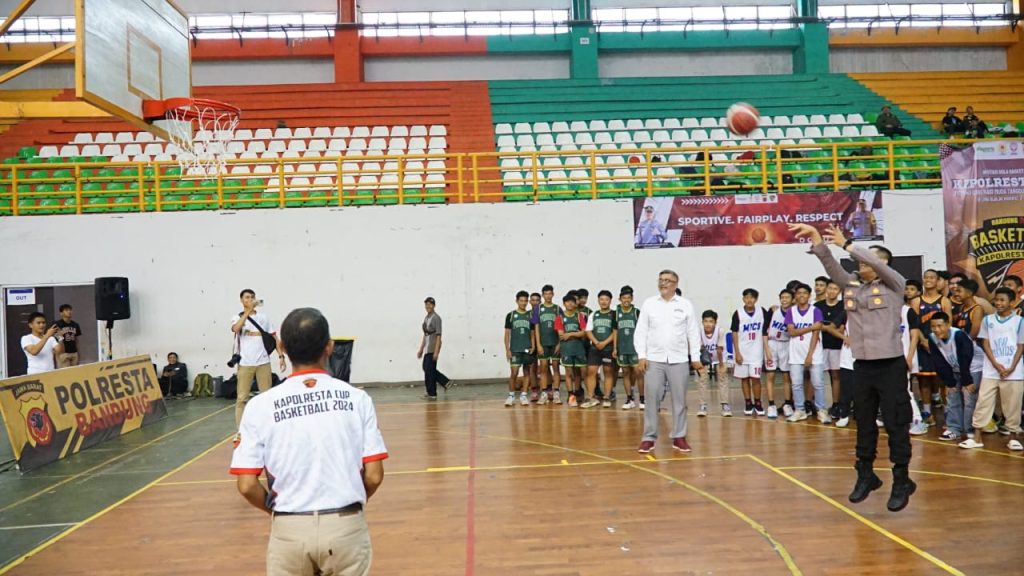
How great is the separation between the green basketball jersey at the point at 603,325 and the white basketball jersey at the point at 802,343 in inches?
110

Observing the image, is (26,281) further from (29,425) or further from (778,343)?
(778,343)

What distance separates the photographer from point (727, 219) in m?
15.1

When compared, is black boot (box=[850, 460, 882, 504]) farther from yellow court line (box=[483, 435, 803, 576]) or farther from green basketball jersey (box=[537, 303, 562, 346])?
green basketball jersey (box=[537, 303, 562, 346])

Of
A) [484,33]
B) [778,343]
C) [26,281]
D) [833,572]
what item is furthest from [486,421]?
[484,33]

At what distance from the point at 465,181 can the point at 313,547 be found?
13336 mm

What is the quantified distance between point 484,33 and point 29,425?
19258mm

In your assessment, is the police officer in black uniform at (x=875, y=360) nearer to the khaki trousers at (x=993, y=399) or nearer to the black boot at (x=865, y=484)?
the black boot at (x=865, y=484)

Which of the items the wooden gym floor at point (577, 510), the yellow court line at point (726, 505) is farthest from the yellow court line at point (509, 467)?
the yellow court line at point (726, 505)

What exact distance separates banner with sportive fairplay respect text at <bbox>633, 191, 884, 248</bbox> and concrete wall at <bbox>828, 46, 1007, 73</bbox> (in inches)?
490

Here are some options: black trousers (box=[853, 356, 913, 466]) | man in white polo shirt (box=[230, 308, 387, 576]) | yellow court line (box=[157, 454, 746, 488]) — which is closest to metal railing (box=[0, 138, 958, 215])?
yellow court line (box=[157, 454, 746, 488])

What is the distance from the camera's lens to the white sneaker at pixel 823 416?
30.7ft

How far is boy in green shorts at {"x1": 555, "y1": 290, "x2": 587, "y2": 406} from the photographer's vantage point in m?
11.6

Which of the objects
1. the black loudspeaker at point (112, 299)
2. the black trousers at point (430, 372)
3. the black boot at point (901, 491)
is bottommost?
the black boot at point (901, 491)

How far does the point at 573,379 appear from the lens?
1181 centimetres
